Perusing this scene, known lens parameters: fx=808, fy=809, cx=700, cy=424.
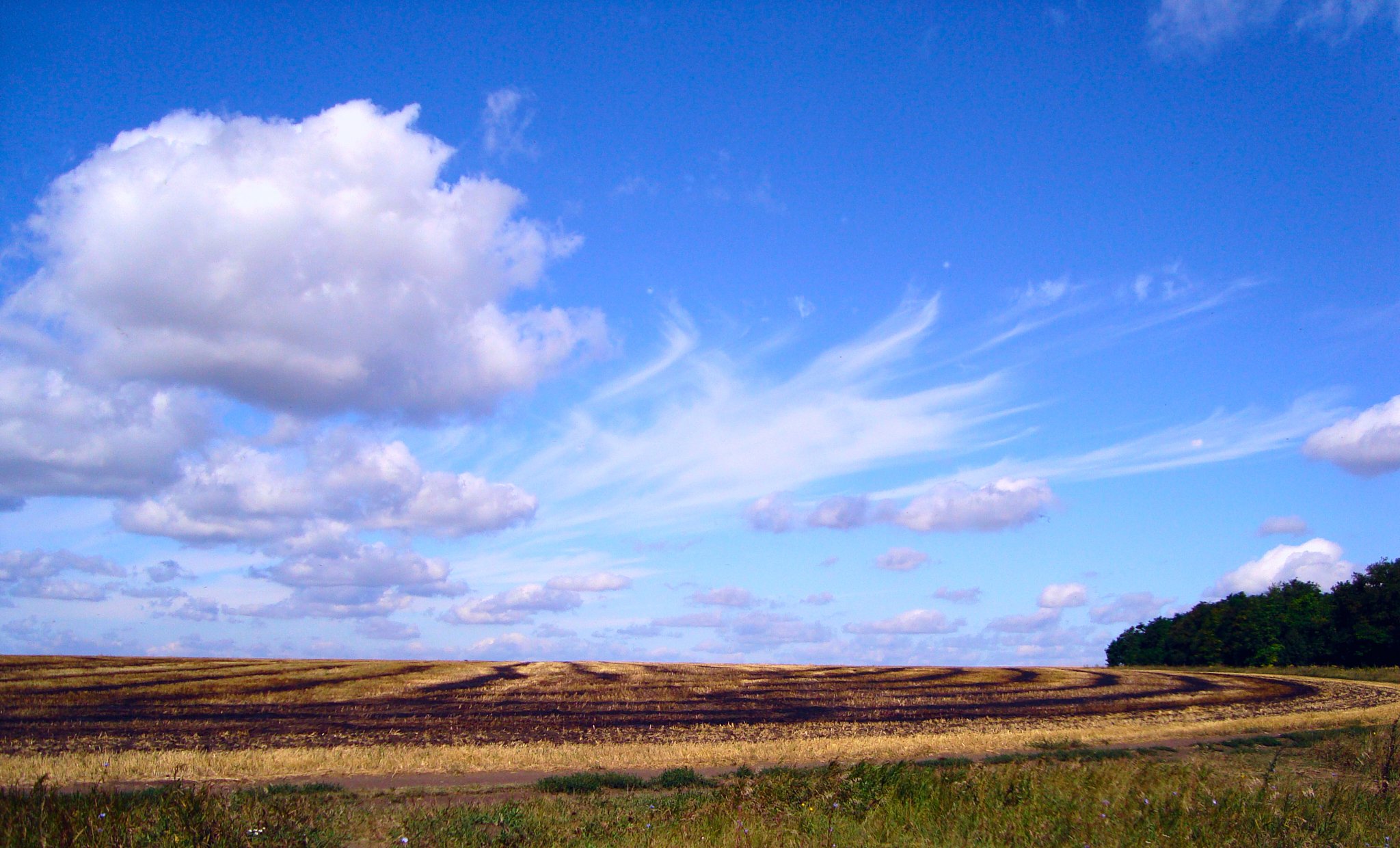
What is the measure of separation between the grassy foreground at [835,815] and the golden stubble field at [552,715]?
11371mm

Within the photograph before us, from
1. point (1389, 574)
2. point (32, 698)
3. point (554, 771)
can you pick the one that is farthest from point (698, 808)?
point (1389, 574)

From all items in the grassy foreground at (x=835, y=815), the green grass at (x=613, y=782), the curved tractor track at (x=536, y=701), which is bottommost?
the curved tractor track at (x=536, y=701)

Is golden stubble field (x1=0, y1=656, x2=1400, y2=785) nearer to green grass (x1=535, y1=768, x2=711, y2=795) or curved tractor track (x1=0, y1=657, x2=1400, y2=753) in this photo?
curved tractor track (x1=0, y1=657, x2=1400, y2=753)

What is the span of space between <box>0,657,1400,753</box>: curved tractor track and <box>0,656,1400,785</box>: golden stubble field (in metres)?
0.23

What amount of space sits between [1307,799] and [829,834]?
20.5 feet

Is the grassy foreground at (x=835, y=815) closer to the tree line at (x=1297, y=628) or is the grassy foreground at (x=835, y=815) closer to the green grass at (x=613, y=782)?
the green grass at (x=613, y=782)

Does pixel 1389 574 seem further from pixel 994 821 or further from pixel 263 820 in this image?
pixel 263 820

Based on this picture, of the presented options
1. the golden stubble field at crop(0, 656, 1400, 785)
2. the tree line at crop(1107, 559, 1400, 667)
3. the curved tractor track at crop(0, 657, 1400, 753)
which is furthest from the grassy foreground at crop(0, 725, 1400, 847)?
the tree line at crop(1107, 559, 1400, 667)

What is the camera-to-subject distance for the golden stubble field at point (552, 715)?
24.0 meters

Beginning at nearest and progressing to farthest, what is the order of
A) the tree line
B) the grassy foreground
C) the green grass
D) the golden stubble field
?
the grassy foreground → the green grass → the golden stubble field → the tree line

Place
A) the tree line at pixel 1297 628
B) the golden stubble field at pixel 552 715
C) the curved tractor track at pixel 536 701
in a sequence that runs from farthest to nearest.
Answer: the tree line at pixel 1297 628
the curved tractor track at pixel 536 701
the golden stubble field at pixel 552 715

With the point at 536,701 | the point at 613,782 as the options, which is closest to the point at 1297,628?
the point at 536,701

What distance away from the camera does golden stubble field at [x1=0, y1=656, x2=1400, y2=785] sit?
24.0m

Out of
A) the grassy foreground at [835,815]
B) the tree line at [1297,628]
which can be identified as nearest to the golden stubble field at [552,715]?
the grassy foreground at [835,815]
